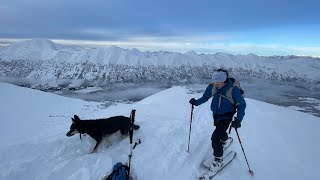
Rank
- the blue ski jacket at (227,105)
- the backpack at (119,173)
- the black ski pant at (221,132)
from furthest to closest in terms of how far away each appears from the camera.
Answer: the black ski pant at (221,132), the blue ski jacket at (227,105), the backpack at (119,173)

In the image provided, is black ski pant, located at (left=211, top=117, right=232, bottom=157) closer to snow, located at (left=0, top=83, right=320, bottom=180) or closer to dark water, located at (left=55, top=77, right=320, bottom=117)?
snow, located at (left=0, top=83, right=320, bottom=180)

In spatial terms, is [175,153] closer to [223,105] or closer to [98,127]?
[223,105]

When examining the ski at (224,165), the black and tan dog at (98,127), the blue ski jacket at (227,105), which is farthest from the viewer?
the black and tan dog at (98,127)

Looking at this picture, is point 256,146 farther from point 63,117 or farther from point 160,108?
point 63,117

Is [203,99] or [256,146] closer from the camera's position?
[203,99]

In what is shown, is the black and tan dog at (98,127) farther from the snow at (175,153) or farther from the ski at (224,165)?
the ski at (224,165)

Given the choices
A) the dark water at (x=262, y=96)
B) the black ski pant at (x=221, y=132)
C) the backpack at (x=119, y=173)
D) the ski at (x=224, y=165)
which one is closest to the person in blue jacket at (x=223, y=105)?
the black ski pant at (x=221, y=132)

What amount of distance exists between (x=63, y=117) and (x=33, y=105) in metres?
5.70

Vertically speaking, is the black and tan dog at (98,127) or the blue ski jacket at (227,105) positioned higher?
the blue ski jacket at (227,105)

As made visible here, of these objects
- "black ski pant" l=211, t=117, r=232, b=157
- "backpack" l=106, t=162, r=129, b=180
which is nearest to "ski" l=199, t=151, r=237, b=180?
"black ski pant" l=211, t=117, r=232, b=157

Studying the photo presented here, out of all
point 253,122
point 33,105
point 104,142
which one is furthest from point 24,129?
point 253,122

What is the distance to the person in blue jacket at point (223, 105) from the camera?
7098 millimetres

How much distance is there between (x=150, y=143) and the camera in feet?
30.0

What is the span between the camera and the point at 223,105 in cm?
741
